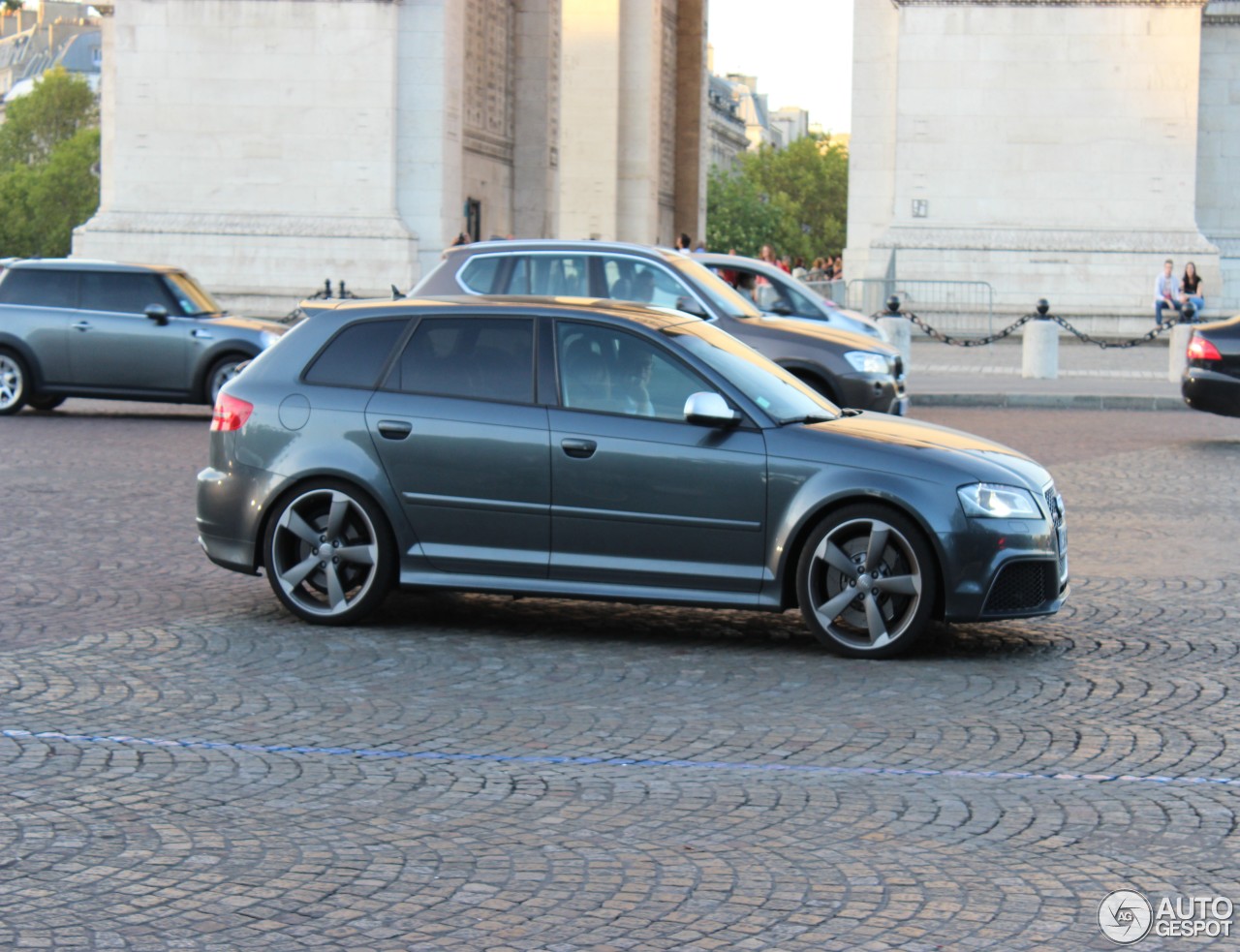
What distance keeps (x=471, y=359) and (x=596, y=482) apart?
862 mm

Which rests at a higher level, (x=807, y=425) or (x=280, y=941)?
(x=807, y=425)

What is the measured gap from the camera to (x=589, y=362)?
830 centimetres

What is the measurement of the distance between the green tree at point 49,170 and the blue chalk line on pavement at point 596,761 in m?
101

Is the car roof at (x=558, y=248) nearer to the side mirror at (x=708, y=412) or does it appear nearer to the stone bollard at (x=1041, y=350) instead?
the side mirror at (x=708, y=412)

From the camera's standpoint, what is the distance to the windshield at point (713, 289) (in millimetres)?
16312

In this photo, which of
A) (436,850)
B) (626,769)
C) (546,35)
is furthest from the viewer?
(546,35)

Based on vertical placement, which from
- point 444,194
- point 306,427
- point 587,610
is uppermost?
point 444,194

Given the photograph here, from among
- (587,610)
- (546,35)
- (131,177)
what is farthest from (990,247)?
(587,610)

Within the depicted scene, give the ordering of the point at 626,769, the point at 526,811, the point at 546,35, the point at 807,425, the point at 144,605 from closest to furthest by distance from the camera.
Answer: the point at 526,811
the point at 626,769
the point at 807,425
the point at 144,605
the point at 546,35

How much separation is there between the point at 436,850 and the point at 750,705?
6.80ft

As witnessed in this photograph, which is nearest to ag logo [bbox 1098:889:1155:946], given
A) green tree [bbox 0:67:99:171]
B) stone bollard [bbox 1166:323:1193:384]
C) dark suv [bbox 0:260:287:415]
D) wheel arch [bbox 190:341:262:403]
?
dark suv [bbox 0:260:287:415]

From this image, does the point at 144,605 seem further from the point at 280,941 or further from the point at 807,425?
the point at 280,941

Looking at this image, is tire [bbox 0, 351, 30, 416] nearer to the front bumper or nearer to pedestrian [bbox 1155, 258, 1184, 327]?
the front bumper

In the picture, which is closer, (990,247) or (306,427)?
(306,427)
